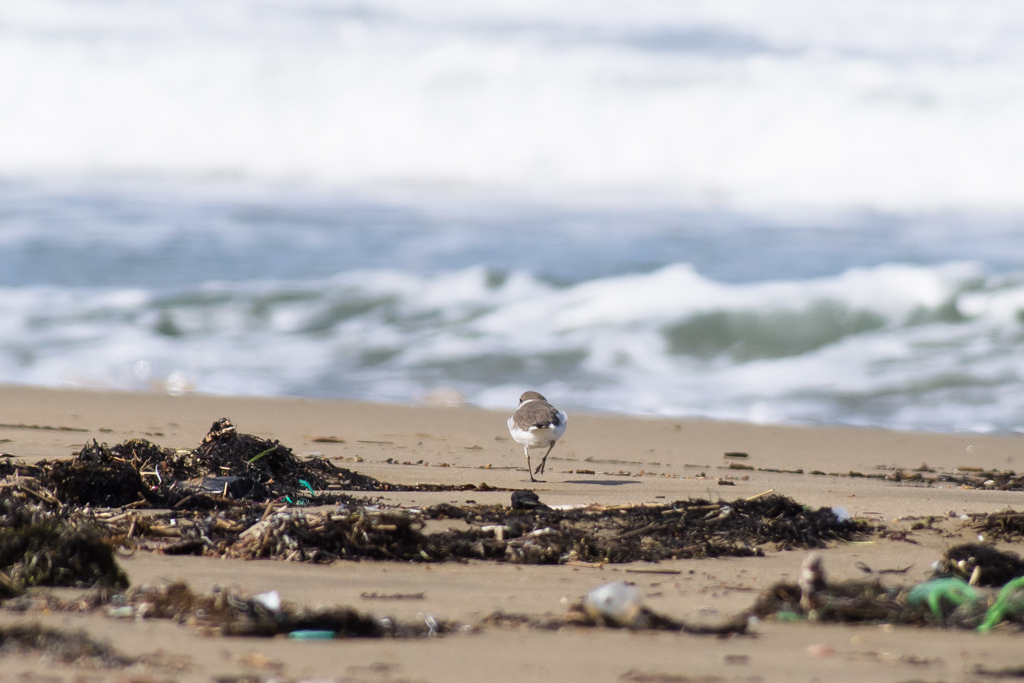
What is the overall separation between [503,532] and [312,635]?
4.37 ft

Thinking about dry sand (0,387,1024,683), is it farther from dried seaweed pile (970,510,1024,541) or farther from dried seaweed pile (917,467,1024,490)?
dried seaweed pile (917,467,1024,490)

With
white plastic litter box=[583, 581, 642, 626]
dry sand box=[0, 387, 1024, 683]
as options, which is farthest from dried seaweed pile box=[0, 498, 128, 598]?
white plastic litter box=[583, 581, 642, 626]

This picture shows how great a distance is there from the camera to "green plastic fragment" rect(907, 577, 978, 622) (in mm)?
3088

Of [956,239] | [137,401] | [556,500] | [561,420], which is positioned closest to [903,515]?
[556,500]

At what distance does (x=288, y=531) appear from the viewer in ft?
12.3

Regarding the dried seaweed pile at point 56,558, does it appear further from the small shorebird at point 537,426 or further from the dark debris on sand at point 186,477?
the small shorebird at point 537,426

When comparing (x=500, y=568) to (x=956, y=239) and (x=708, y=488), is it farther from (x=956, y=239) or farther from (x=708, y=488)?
(x=956, y=239)

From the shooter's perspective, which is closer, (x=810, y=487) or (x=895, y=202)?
(x=810, y=487)

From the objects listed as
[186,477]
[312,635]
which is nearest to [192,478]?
[186,477]

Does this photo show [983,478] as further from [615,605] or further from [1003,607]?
[615,605]

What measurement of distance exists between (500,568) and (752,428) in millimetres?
4832

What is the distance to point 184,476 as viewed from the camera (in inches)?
192

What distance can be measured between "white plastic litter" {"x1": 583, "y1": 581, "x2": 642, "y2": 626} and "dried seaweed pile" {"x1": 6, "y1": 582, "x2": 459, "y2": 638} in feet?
1.29

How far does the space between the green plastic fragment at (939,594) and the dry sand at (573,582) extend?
0.15 meters
